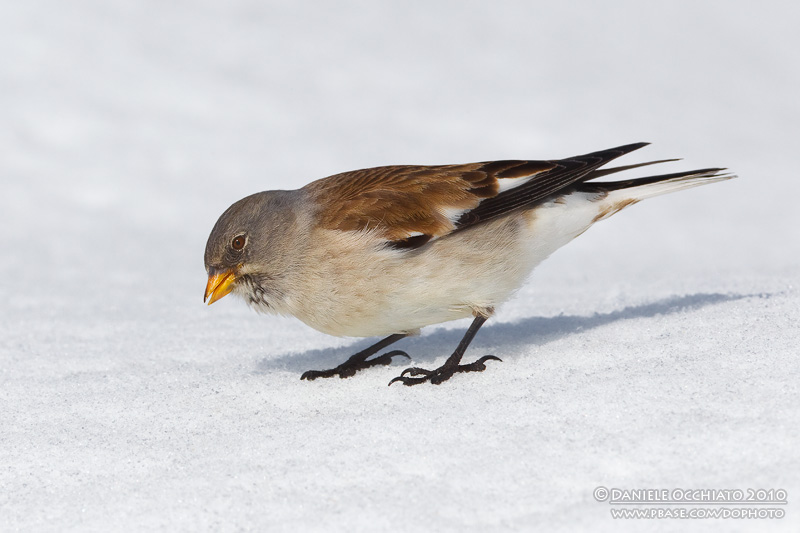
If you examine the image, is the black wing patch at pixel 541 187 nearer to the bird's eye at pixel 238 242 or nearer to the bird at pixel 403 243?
the bird at pixel 403 243

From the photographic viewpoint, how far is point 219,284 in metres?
4.78

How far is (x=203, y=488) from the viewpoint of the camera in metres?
3.29

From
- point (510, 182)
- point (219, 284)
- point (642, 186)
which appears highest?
point (510, 182)

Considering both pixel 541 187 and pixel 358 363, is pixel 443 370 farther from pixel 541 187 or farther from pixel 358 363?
pixel 541 187

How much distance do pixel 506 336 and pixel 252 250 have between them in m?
1.57

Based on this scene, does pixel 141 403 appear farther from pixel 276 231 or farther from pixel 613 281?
pixel 613 281

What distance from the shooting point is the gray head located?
4707 mm

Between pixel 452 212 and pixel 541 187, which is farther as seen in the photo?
pixel 541 187

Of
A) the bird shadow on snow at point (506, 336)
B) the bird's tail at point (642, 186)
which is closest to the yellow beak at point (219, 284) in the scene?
the bird shadow on snow at point (506, 336)

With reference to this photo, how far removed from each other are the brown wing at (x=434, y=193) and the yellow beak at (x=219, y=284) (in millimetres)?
569

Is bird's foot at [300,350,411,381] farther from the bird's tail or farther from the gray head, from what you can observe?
the bird's tail

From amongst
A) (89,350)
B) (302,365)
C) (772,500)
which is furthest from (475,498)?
(89,350)

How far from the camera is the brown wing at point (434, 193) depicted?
15.1ft

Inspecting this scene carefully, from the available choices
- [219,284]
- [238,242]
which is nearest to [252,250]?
[238,242]
